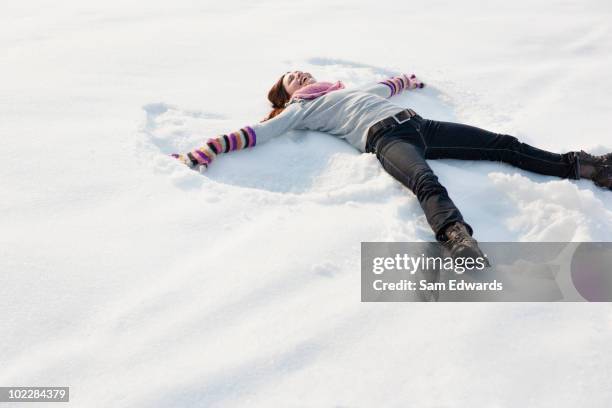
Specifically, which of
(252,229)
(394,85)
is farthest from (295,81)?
(252,229)

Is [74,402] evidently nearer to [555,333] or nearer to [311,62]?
[555,333]

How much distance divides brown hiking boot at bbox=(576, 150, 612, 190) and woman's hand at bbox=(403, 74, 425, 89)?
1.34 m

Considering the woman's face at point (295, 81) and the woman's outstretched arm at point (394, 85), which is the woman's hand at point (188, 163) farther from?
the woman's outstretched arm at point (394, 85)

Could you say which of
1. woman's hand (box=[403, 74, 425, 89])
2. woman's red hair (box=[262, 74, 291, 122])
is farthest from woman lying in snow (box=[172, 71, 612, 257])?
woman's hand (box=[403, 74, 425, 89])

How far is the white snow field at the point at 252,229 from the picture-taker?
1685 mm

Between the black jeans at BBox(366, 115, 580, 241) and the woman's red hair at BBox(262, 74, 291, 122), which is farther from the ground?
the woman's red hair at BBox(262, 74, 291, 122)

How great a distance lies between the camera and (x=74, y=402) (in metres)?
1.58

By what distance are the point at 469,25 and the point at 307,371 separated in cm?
442

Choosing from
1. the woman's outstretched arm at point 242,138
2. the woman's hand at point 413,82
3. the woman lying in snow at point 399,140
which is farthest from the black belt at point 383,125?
the woman's hand at point 413,82

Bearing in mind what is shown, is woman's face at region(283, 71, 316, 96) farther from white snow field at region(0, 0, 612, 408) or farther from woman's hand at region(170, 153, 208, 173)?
woman's hand at region(170, 153, 208, 173)

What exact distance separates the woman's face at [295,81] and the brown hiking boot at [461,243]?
168cm

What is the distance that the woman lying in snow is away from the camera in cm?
273

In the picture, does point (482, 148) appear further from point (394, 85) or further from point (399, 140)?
point (394, 85)

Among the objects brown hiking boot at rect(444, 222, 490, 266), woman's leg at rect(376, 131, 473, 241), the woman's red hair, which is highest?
the woman's red hair
